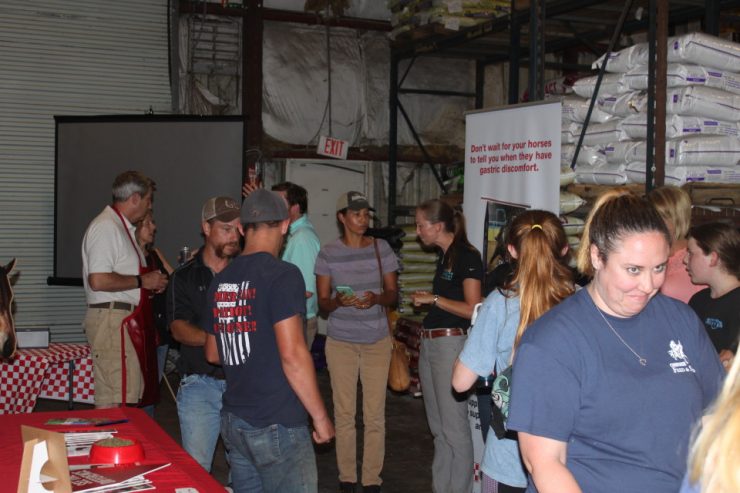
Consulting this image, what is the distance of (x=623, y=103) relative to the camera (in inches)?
241

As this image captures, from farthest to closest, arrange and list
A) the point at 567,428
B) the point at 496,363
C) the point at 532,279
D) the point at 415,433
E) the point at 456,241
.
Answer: the point at 415,433 < the point at 456,241 < the point at 496,363 < the point at 532,279 < the point at 567,428

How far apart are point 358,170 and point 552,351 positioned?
837cm

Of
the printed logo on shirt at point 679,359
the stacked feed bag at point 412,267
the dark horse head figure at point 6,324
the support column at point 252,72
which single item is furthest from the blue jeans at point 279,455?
the support column at point 252,72

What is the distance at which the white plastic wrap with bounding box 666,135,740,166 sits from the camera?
18.6 feet

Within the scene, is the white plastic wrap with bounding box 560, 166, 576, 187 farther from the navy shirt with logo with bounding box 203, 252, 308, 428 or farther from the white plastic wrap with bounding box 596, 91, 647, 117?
the navy shirt with logo with bounding box 203, 252, 308, 428

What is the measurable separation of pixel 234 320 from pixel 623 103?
3.74 metres

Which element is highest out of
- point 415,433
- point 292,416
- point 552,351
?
point 552,351

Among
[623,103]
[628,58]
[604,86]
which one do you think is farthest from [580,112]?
[628,58]

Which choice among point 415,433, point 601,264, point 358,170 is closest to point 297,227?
point 415,433

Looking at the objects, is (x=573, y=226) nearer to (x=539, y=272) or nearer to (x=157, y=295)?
(x=157, y=295)

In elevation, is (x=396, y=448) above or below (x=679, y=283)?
below

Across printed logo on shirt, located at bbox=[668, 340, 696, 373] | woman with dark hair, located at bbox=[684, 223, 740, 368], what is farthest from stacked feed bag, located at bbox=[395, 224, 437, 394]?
printed logo on shirt, located at bbox=[668, 340, 696, 373]

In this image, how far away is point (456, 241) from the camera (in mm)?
5258

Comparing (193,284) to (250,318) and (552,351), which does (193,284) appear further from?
(552,351)
